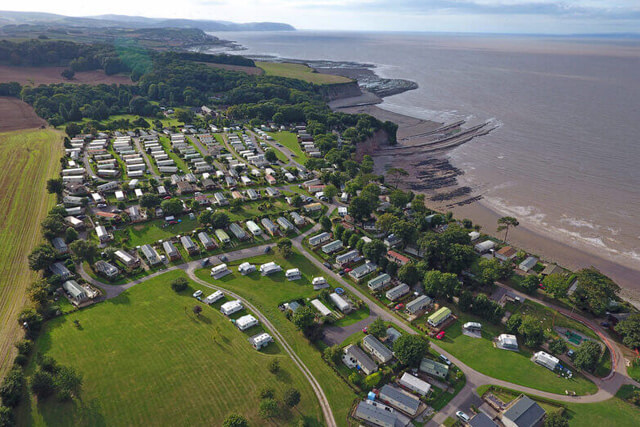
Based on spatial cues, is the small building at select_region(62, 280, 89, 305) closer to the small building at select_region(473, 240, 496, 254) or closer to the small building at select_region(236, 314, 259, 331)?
the small building at select_region(236, 314, 259, 331)

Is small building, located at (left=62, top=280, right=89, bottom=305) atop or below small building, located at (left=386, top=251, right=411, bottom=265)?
below

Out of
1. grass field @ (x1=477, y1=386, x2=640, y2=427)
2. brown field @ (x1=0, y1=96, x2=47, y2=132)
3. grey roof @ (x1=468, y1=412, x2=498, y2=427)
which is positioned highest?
brown field @ (x1=0, y1=96, x2=47, y2=132)

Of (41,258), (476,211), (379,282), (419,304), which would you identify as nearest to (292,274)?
(379,282)

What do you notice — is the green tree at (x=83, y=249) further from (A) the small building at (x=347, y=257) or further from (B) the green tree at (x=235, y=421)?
(A) the small building at (x=347, y=257)

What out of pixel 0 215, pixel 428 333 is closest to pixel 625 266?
pixel 428 333

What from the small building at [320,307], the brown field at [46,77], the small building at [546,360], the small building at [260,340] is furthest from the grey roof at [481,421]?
the brown field at [46,77]

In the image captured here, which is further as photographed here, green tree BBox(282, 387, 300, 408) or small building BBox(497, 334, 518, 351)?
small building BBox(497, 334, 518, 351)

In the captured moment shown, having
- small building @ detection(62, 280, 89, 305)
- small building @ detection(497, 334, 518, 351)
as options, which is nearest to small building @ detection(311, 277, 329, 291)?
small building @ detection(497, 334, 518, 351)
